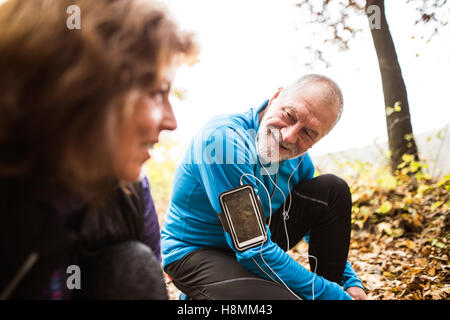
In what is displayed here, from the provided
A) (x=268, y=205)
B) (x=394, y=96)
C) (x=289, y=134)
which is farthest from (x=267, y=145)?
(x=394, y=96)

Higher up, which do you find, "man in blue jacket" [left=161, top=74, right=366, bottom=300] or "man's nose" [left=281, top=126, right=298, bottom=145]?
"man's nose" [left=281, top=126, right=298, bottom=145]

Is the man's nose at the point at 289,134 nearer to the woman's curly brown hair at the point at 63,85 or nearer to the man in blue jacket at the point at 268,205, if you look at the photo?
the man in blue jacket at the point at 268,205

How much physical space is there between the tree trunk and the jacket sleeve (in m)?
2.21

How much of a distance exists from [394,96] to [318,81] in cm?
184

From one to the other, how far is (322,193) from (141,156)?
A: 1089mm

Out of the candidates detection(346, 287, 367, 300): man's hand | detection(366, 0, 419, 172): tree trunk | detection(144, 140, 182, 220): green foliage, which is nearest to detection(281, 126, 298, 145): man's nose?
detection(346, 287, 367, 300): man's hand

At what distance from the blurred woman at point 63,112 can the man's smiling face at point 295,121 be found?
31.6 inches

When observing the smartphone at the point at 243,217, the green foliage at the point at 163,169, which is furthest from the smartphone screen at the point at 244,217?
the green foliage at the point at 163,169

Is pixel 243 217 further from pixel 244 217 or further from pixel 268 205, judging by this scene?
pixel 268 205

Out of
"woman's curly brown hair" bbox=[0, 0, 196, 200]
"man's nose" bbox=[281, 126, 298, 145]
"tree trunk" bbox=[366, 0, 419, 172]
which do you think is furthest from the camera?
"tree trunk" bbox=[366, 0, 419, 172]

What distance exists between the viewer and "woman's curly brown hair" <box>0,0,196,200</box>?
63 cm

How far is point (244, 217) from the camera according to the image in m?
1.17

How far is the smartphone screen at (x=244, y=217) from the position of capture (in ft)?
3.83

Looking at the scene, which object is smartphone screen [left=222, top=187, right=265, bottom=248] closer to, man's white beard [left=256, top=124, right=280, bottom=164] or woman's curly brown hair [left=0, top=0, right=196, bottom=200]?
man's white beard [left=256, top=124, right=280, bottom=164]
